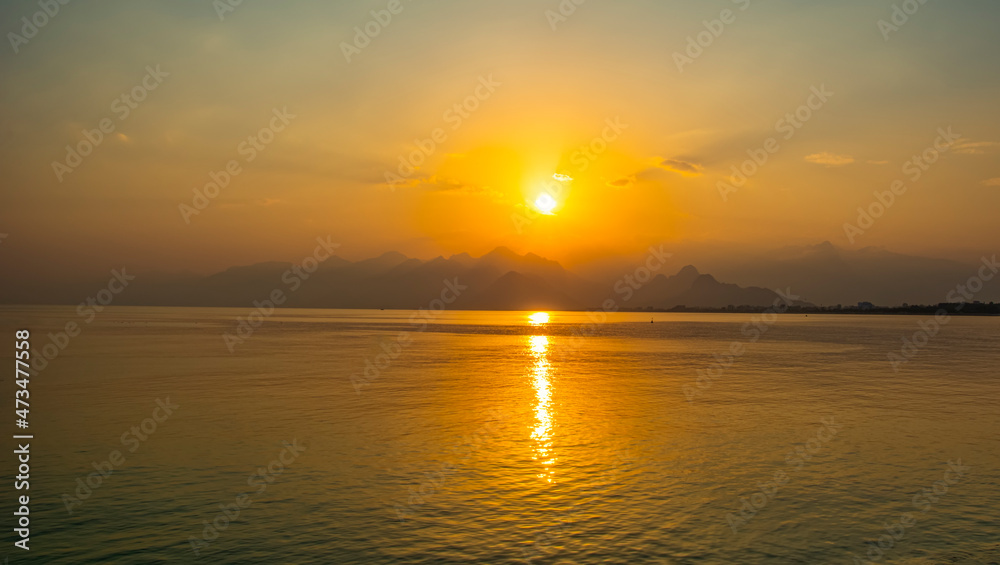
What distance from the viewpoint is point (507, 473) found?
20.0m

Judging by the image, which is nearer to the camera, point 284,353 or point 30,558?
point 30,558

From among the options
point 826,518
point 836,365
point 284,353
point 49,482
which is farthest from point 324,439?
point 836,365

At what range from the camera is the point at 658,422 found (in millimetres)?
29562

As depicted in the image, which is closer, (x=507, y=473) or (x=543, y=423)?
(x=507, y=473)

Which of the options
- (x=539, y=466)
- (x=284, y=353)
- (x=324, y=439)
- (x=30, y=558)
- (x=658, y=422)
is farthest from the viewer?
(x=284, y=353)

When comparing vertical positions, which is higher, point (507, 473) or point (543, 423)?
point (543, 423)

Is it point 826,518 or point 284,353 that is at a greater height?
point 284,353

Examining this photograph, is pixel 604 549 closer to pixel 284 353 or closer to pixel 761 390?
pixel 761 390

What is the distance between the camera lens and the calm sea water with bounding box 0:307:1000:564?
14.1m

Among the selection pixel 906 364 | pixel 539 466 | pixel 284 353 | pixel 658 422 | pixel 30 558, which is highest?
pixel 284 353

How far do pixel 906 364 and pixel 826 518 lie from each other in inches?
2178

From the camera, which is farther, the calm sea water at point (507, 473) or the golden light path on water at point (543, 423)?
the golden light path on water at point (543, 423)

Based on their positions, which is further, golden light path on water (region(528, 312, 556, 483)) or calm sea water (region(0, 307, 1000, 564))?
golden light path on water (region(528, 312, 556, 483))

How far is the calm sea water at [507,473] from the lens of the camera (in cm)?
1409
